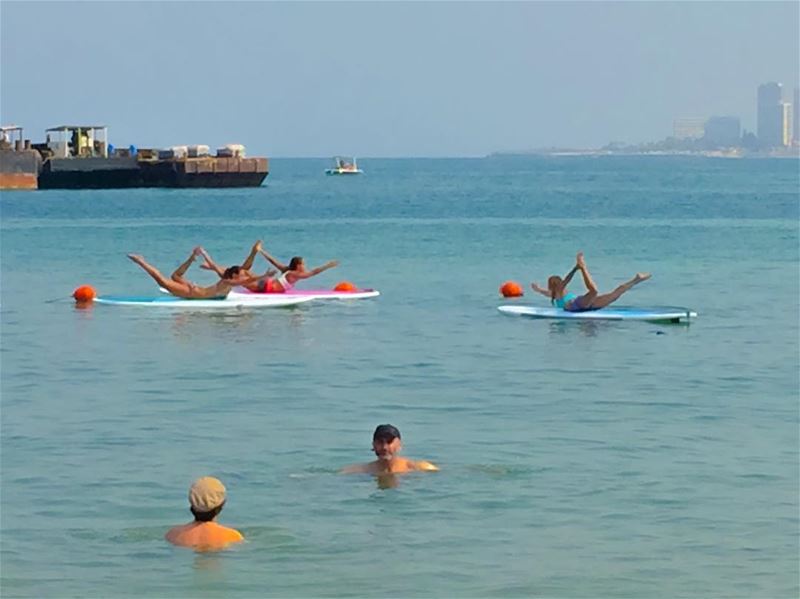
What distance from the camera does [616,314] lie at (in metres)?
28.5

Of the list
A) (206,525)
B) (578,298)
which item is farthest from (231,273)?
(206,525)

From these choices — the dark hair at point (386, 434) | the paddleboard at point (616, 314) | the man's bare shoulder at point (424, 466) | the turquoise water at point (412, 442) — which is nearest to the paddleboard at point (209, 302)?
the turquoise water at point (412, 442)

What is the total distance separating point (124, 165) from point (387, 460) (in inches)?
3319

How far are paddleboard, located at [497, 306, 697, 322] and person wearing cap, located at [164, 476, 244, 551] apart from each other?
1572 cm

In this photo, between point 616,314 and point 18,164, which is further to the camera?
point 18,164

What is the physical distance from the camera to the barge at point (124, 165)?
322 ft

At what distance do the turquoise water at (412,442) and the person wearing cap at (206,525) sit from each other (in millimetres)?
157

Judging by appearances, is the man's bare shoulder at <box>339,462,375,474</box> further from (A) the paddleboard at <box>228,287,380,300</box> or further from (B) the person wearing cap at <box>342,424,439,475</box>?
(A) the paddleboard at <box>228,287,380,300</box>

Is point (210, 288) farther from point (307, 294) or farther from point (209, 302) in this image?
point (307, 294)

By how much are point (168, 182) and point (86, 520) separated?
86.9 meters

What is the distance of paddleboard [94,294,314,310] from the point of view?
2997 cm

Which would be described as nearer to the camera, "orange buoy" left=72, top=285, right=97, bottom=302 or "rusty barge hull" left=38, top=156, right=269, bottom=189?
"orange buoy" left=72, top=285, right=97, bottom=302

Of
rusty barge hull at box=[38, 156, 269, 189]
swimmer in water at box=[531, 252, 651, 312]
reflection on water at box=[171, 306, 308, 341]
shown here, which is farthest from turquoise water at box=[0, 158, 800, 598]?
rusty barge hull at box=[38, 156, 269, 189]

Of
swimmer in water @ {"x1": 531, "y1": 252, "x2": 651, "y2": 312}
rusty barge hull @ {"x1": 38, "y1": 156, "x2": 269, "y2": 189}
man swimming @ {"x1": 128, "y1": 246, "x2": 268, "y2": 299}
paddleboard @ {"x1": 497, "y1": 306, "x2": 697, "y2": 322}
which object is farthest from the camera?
rusty barge hull @ {"x1": 38, "y1": 156, "x2": 269, "y2": 189}
